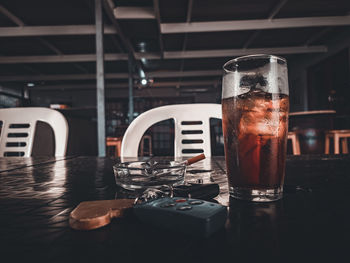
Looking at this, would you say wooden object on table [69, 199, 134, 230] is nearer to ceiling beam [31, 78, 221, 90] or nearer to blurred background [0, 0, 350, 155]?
blurred background [0, 0, 350, 155]

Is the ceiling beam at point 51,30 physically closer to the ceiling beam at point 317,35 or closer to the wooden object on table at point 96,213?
the ceiling beam at point 317,35

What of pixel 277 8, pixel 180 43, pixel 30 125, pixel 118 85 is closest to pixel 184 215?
pixel 30 125

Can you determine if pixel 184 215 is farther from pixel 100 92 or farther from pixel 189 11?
pixel 189 11

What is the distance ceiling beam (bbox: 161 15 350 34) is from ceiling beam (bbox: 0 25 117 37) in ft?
4.28

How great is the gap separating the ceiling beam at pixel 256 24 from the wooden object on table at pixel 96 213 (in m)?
5.11

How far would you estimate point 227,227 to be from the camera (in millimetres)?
270

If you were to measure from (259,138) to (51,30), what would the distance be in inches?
210

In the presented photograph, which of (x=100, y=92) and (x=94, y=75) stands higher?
(x=94, y=75)

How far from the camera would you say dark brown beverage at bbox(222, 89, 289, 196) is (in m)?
0.39

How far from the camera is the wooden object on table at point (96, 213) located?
0.87ft

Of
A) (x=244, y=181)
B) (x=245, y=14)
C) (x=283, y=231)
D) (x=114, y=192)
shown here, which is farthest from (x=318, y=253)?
(x=245, y=14)

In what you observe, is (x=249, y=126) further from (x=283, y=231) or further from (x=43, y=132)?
(x=43, y=132)

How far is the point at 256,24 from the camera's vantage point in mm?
4855

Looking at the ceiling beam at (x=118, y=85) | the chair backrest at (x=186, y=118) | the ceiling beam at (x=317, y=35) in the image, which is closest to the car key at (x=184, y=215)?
the chair backrest at (x=186, y=118)
